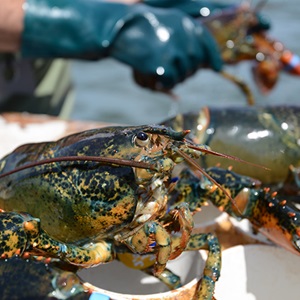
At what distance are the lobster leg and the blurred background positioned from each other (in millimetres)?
2957

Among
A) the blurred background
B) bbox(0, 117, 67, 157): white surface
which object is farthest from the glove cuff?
the blurred background

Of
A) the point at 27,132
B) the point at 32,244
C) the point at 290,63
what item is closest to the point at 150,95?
the point at 290,63

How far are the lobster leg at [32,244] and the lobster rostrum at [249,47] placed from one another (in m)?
2.10

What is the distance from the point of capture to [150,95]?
4.64m

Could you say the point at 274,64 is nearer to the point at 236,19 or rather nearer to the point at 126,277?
the point at 236,19

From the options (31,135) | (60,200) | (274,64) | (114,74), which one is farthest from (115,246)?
(114,74)

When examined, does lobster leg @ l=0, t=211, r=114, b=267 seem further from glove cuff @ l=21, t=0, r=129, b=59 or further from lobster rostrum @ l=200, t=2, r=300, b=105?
lobster rostrum @ l=200, t=2, r=300, b=105

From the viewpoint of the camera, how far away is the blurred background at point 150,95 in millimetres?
4348

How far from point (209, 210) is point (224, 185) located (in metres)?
0.20

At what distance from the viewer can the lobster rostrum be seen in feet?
10.0

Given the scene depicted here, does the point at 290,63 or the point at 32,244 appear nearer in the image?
the point at 32,244

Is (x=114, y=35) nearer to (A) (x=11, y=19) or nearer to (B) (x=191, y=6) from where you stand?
(A) (x=11, y=19)

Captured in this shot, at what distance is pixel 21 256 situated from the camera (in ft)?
3.28

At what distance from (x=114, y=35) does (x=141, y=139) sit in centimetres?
111
